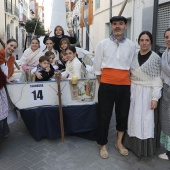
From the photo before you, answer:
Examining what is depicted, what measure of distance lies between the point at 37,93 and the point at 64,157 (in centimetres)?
98

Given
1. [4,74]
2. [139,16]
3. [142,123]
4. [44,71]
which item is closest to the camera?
[142,123]

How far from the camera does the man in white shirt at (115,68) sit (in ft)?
10.2

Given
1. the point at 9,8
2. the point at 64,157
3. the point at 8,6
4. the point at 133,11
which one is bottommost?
the point at 64,157

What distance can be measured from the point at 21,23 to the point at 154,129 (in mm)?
43816

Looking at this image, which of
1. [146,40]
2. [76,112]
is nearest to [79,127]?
[76,112]

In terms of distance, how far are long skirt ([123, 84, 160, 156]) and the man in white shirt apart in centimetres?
11

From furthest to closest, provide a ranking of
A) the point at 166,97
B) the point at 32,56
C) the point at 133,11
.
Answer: the point at 133,11 → the point at 32,56 → the point at 166,97

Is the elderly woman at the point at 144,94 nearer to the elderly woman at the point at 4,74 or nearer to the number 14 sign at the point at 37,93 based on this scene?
the number 14 sign at the point at 37,93

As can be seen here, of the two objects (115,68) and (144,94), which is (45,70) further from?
(144,94)

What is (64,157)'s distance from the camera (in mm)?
3387

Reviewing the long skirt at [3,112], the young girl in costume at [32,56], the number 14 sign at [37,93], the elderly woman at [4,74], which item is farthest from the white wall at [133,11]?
the long skirt at [3,112]

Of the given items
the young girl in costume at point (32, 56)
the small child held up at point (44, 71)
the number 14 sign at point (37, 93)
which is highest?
the young girl in costume at point (32, 56)

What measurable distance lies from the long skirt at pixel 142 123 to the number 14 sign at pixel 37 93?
129cm

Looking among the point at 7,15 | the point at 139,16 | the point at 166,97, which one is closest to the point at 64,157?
the point at 166,97
